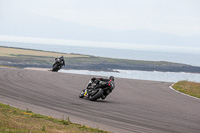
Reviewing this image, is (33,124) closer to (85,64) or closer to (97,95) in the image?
(97,95)

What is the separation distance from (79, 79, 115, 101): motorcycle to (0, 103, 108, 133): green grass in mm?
5683

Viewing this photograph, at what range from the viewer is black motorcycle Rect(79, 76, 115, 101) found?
704 inches

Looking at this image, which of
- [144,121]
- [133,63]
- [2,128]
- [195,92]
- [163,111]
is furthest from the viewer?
[133,63]

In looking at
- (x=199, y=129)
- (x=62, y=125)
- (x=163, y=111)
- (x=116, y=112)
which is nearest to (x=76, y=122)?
(x=62, y=125)

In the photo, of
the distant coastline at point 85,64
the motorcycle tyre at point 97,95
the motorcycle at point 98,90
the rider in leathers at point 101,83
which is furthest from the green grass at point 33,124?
the distant coastline at point 85,64

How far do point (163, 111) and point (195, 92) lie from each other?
10.9m

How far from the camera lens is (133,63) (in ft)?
415

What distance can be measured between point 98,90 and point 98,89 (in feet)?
0.21

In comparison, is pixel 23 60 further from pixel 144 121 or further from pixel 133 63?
pixel 144 121

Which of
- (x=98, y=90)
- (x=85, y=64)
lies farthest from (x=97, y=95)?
(x=85, y=64)

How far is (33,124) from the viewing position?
10367mm

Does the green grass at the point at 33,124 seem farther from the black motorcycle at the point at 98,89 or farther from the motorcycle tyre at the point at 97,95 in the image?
the black motorcycle at the point at 98,89

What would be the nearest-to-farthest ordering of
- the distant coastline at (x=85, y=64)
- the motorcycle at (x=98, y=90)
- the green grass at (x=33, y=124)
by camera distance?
the green grass at (x=33, y=124) → the motorcycle at (x=98, y=90) → the distant coastline at (x=85, y=64)

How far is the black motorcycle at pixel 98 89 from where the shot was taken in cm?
1789
